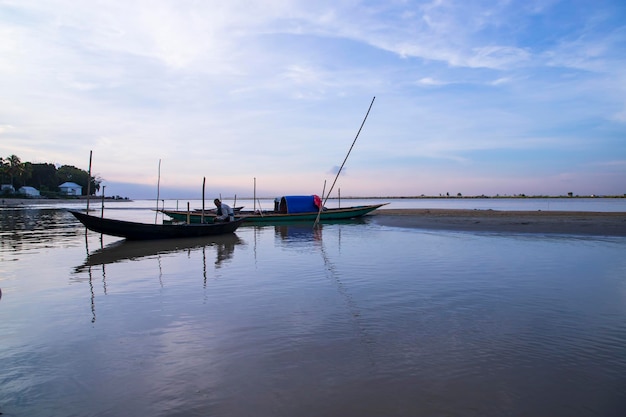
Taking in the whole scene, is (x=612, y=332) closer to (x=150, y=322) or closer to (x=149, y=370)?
(x=149, y=370)

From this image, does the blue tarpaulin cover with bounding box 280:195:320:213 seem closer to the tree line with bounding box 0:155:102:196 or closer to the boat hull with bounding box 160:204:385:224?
the boat hull with bounding box 160:204:385:224

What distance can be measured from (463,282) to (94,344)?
685 centimetres

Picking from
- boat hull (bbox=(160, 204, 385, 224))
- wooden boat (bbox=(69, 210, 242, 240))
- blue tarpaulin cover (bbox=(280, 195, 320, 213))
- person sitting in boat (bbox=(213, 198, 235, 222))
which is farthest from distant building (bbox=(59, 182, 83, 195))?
wooden boat (bbox=(69, 210, 242, 240))

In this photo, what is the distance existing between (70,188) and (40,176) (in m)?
6.73

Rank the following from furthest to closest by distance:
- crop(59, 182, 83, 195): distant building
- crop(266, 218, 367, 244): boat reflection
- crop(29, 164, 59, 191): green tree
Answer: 1. crop(59, 182, 83, 195): distant building
2. crop(29, 164, 59, 191): green tree
3. crop(266, 218, 367, 244): boat reflection

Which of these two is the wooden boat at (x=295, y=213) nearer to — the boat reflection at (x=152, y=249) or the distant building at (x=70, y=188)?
the boat reflection at (x=152, y=249)

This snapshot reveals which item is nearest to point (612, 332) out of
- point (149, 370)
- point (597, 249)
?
point (149, 370)

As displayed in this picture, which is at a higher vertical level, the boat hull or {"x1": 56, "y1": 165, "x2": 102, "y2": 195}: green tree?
{"x1": 56, "y1": 165, "x2": 102, "y2": 195}: green tree

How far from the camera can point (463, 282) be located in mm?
8156

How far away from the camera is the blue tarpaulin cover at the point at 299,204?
2978 cm

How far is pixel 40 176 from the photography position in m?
91.2

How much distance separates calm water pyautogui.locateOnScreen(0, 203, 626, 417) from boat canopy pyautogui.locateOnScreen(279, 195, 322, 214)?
1950 cm

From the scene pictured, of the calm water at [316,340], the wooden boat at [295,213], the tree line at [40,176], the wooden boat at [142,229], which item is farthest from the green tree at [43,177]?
the calm water at [316,340]

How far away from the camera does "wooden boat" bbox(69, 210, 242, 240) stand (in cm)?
1531
